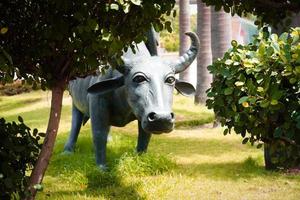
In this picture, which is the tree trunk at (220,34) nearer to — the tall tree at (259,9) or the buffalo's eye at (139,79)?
the buffalo's eye at (139,79)

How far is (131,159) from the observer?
6594mm

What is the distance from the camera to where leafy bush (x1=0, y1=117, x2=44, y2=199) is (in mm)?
3592

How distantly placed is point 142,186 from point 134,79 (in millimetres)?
1310

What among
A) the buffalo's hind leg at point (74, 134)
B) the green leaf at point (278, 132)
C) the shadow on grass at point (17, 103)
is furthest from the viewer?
the shadow on grass at point (17, 103)

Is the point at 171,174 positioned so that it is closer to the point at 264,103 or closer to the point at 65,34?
the point at 264,103

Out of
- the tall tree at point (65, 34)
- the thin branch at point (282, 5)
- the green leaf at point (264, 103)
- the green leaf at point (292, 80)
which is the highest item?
the thin branch at point (282, 5)

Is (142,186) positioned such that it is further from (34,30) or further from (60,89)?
(34,30)

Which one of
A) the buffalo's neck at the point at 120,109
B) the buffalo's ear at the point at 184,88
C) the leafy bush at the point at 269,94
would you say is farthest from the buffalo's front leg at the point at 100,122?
the leafy bush at the point at 269,94

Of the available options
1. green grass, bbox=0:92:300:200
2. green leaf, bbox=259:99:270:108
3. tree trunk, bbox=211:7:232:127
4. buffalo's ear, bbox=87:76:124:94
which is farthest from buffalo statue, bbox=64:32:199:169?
tree trunk, bbox=211:7:232:127

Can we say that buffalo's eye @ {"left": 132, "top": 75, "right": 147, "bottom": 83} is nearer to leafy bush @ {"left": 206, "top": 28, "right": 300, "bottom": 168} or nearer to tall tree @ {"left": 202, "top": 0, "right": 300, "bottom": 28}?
leafy bush @ {"left": 206, "top": 28, "right": 300, "bottom": 168}

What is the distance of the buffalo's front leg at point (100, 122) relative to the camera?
6.41 meters

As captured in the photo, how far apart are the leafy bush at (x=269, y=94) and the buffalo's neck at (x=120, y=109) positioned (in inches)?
93.1

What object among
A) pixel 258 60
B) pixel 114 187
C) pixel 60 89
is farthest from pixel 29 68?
pixel 114 187

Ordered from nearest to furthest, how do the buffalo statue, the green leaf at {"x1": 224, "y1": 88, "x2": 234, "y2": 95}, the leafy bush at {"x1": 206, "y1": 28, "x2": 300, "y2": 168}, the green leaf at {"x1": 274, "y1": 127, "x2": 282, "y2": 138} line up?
the leafy bush at {"x1": 206, "y1": 28, "x2": 300, "y2": 168}
the green leaf at {"x1": 274, "y1": 127, "x2": 282, "y2": 138}
the green leaf at {"x1": 224, "y1": 88, "x2": 234, "y2": 95}
the buffalo statue
